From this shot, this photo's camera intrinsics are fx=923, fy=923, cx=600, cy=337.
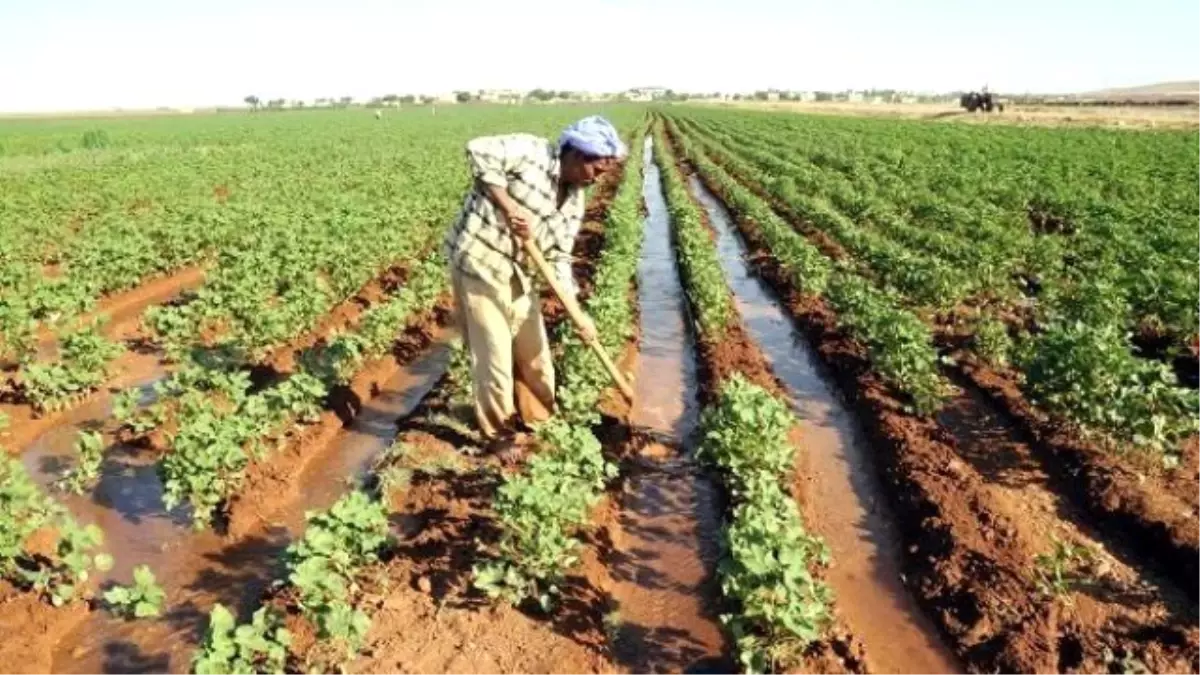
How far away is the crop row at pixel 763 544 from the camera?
3965mm

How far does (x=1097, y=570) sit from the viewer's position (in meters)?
4.96

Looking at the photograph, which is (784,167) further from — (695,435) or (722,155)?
(695,435)

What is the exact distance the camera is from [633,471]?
Result: 6.42m

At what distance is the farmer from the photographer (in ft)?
17.8

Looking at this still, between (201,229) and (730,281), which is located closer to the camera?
(730,281)

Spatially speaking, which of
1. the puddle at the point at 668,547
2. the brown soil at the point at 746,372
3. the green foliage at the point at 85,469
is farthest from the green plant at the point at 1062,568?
the green foliage at the point at 85,469

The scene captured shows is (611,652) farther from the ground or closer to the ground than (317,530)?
closer to the ground

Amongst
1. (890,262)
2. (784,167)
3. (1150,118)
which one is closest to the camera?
(890,262)

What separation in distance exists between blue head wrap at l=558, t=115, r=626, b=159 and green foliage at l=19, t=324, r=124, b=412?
4974 mm

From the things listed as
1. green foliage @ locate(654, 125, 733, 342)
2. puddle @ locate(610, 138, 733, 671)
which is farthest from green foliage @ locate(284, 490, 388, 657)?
green foliage @ locate(654, 125, 733, 342)

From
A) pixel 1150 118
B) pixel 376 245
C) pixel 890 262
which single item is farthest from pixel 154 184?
pixel 1150 118

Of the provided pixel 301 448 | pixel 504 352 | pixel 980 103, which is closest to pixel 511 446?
pixel 504 352

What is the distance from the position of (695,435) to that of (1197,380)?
15.0 feet

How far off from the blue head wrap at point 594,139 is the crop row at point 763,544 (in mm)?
1720
